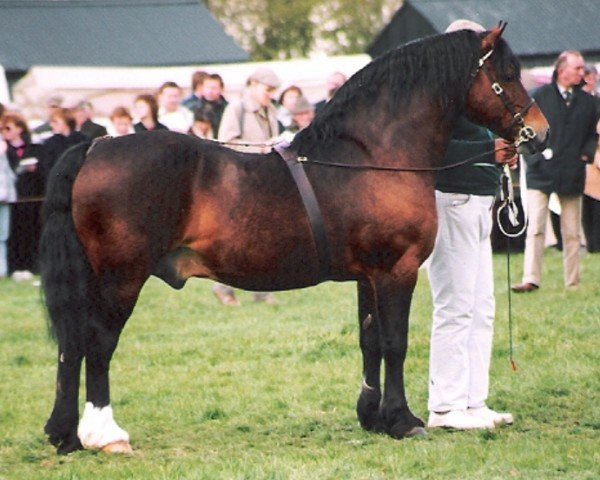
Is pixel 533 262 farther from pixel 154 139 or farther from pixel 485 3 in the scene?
pixel 485 3

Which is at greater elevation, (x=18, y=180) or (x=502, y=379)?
(x=18, y=180)

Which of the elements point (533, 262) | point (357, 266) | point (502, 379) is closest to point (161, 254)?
point (357, 266)

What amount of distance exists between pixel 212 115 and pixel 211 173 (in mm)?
7847

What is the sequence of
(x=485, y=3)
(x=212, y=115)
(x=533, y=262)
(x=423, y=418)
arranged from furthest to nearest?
(x=485, y=3), (x=212, y=115), (x=533, y=262), (x=423, y=418)

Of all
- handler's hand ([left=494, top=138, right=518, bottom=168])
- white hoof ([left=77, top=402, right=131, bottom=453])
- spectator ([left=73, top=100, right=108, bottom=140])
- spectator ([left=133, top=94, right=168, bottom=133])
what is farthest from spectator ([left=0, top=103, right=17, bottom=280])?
handler's hand ([left=494, top=138, right=518, bottom=168])

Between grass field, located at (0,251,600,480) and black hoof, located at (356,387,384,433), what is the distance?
4.2 inches

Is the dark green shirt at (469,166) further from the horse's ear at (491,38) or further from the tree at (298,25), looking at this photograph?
the tree at (298,25)

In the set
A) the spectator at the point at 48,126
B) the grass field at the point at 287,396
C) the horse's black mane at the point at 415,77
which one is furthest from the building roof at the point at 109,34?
the horse's black mane at the point at 415,77

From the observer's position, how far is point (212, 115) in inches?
599

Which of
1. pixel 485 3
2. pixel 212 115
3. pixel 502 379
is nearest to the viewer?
pixel 502 379

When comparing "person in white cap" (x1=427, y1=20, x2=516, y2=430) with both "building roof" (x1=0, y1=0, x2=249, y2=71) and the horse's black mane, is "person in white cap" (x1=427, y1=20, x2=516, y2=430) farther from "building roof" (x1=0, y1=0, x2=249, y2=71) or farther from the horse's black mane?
"building roof" (x1=0, y1=0, x2=249, y2=71)

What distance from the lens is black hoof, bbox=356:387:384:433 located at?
26.2 feet

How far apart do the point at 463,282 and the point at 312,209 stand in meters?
1.04

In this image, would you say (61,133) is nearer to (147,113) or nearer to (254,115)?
(147,113)
